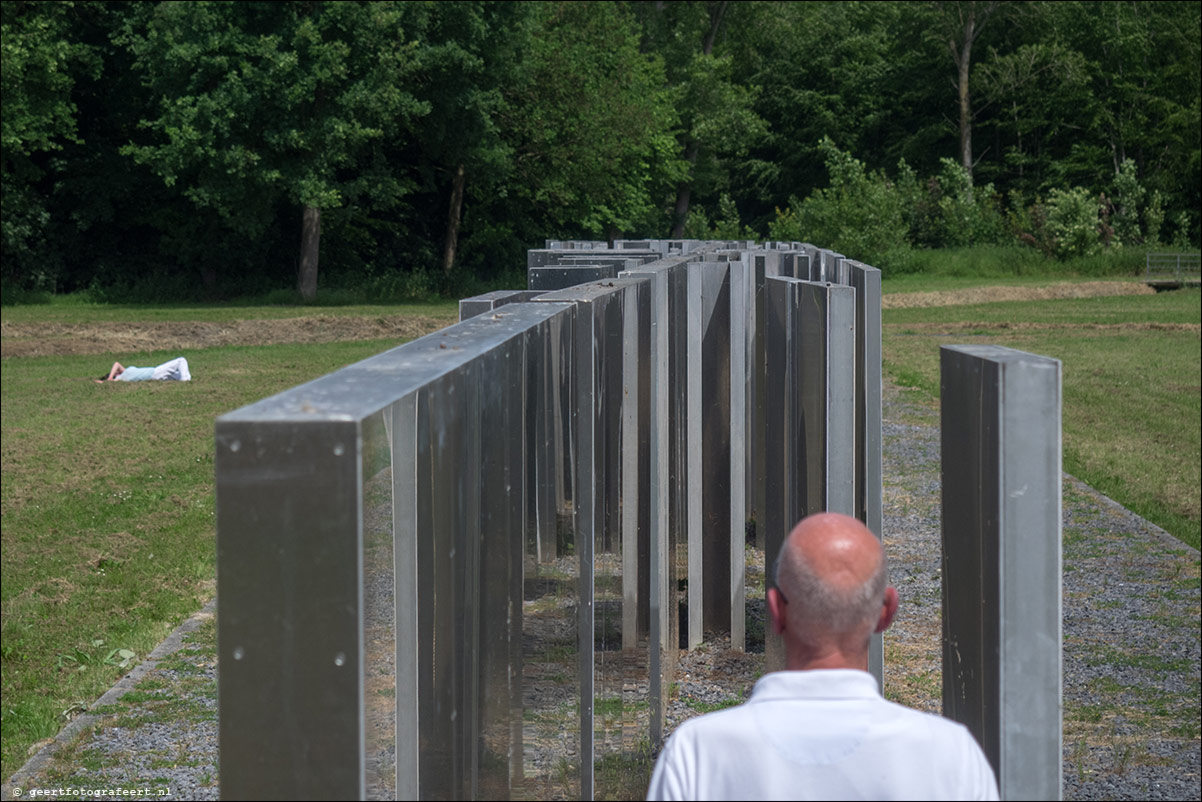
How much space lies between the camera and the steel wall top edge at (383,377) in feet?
5.41

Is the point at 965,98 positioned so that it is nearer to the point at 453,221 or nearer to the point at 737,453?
the point at 453,221

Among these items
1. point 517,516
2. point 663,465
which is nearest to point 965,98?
Result: point 663,465

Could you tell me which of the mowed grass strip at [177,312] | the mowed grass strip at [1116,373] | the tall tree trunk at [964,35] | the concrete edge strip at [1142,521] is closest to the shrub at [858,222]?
the mowed grass strip at [1116,373]

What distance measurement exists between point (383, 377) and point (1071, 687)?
16.3ft

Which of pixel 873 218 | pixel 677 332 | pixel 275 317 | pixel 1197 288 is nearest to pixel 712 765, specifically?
pixel 677 332

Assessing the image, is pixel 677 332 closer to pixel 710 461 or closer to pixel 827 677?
pixel 710 461

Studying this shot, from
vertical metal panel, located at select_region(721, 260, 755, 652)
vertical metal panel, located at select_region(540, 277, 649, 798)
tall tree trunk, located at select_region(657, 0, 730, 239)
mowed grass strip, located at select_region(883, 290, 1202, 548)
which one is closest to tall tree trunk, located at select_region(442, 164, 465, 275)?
mowed grass strip, located at select_region(883, 290, 1202, 548)

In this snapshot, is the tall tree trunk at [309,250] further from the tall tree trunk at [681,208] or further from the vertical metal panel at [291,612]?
the vertical metal panel at [291,612]

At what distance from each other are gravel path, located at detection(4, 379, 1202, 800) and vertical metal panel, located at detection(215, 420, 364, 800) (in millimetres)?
3566

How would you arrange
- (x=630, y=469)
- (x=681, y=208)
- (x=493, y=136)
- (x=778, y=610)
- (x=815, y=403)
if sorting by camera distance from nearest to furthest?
(x=778, y=610)
(x=815, y=403)
(x=630, y=469)
(x=493, y=136)
(x=681, y=208)

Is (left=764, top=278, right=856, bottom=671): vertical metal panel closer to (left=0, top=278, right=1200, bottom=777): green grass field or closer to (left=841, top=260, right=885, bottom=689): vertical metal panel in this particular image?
(left=841, top=260, right=885, bottom=689): vertical metal panel

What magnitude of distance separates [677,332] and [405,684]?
12.7 ft

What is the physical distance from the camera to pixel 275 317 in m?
32.5

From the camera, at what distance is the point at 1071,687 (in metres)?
6.13
